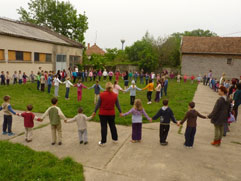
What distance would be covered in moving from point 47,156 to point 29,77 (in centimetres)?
1753

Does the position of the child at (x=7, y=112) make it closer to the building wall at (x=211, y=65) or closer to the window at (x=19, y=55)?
the window at (x=19, y=55)

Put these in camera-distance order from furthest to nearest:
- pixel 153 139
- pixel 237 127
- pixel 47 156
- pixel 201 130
→ pixel 237 127
pixel 201 130
pixel 153 139
pixel 47 156

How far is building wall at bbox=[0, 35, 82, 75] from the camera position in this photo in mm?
17609

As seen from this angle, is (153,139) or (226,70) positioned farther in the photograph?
(226,70)

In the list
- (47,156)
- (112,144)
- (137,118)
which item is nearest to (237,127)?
(137,118)

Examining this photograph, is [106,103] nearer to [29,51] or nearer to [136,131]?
[136,131]

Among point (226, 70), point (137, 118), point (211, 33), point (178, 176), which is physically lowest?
point (178, 176)

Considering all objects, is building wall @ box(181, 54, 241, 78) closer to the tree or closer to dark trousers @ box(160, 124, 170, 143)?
the tree

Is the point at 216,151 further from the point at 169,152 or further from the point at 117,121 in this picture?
the point at 117,121

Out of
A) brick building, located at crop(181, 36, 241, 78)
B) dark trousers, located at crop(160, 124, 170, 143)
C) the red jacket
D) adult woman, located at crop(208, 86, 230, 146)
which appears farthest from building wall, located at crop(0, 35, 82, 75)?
brick building, located at crop(181, 36, 241, 78)

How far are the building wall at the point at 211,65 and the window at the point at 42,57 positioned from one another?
64.1ft

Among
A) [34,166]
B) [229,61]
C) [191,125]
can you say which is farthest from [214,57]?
[34,166]

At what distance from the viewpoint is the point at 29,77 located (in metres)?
20.2

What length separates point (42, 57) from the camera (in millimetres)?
22375
